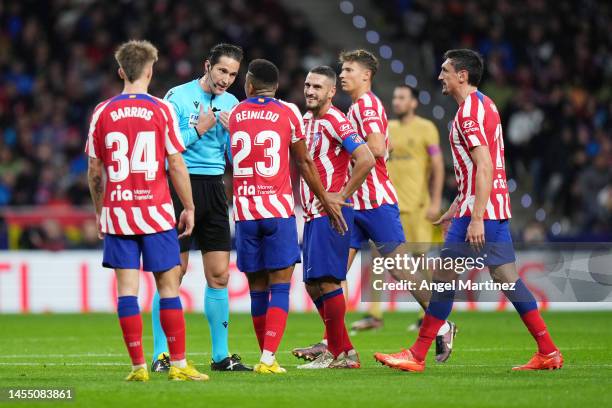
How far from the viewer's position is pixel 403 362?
9.20m

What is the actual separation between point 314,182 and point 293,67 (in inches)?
565

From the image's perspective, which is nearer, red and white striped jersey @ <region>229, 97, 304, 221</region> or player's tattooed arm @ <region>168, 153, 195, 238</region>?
player's tattooed arm @ <region>168, 153, 195, 238</region>

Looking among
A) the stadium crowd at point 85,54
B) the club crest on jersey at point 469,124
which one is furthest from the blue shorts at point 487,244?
the stadium crowd at point 85,54

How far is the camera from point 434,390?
26.2ft

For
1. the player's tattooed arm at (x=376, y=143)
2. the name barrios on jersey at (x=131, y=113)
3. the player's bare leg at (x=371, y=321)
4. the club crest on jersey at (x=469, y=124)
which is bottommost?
the player's bare leg at (x=371, y=321)

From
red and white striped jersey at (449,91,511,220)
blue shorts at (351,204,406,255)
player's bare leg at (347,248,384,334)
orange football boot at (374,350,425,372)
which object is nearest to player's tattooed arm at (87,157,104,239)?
orange football boot at (374,350,425,372)

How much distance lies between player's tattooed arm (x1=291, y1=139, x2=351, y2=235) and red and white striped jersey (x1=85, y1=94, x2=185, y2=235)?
121cm

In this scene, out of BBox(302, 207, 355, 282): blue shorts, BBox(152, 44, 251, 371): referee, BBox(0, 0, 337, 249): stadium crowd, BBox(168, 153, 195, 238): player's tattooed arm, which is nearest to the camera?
BBox(168, 153, 195, 238): player's tattooed arm

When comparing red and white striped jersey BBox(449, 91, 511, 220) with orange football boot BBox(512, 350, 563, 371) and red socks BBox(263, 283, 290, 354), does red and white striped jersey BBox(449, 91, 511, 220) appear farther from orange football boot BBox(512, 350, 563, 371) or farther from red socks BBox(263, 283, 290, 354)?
red socks BBox(263, 283, 290, 354)

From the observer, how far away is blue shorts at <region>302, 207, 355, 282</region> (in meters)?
9.38

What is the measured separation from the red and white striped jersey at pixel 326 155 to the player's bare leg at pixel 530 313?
4.51ft

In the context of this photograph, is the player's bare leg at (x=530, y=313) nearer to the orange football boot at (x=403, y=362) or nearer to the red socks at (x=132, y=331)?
the orange football boot at (x=403, y=362)

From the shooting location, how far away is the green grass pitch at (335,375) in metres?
7.51

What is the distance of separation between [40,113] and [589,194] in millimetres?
10316
